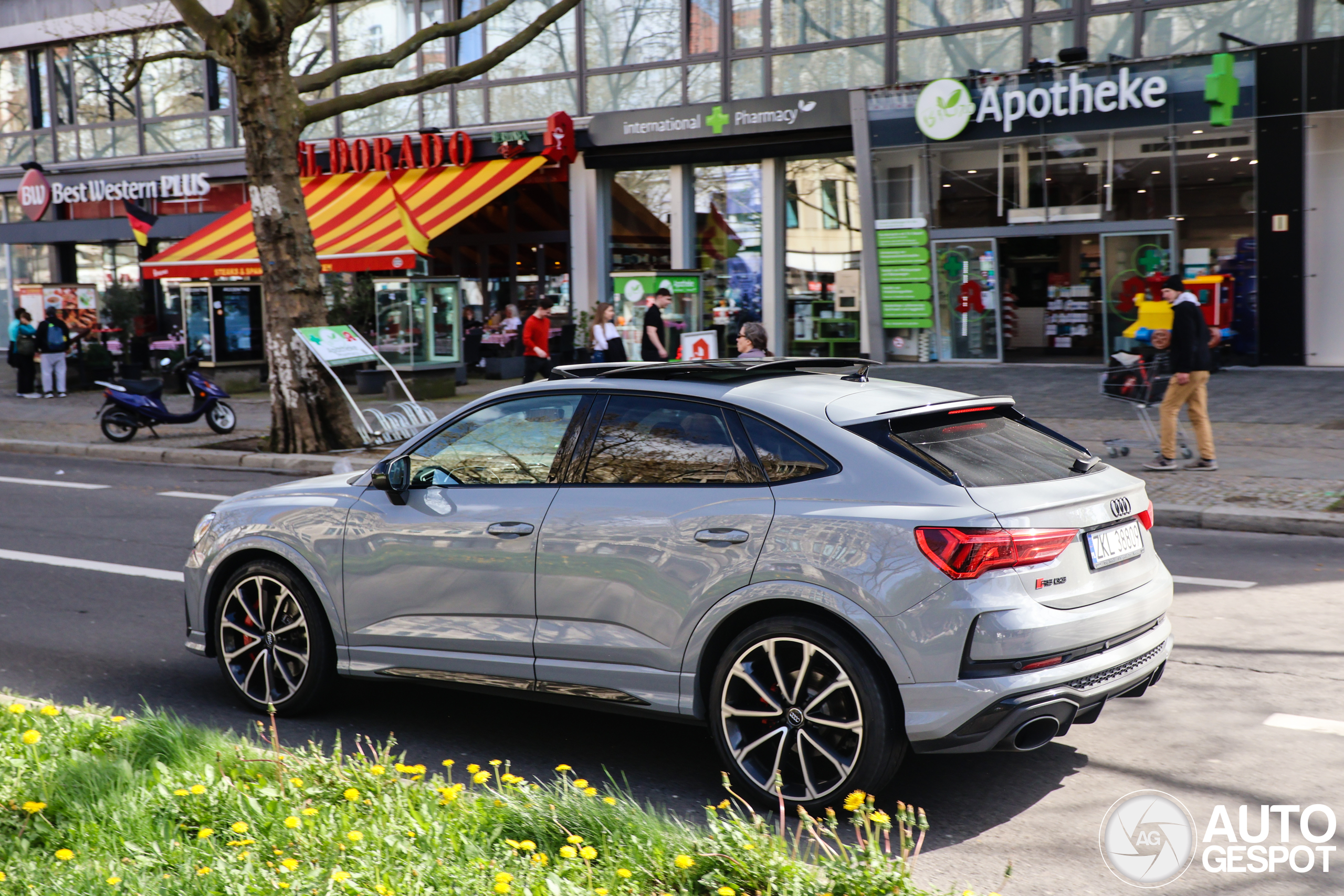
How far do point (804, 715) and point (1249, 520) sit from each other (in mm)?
7011

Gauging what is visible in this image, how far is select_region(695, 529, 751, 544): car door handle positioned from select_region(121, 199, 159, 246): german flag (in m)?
28.1

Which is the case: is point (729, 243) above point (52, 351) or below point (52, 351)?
above

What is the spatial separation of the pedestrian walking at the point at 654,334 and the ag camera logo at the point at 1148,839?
43.1 ft

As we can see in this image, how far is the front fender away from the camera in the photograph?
4.14 m

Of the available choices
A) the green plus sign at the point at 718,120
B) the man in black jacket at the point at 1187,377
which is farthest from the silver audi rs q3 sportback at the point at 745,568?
the green plus sign at the point at 718,120

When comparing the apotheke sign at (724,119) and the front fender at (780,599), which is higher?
the apotheke sign at (724,119)

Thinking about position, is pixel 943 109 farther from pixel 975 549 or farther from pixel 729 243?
pixel 975 549

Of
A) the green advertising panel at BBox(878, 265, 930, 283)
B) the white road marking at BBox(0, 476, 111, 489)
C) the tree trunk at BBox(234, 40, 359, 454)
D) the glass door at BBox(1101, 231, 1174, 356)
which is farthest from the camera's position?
the green advertising panel at BBox(878, 265, 930, 283)

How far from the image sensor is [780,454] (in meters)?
4.56

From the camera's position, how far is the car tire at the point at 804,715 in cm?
419

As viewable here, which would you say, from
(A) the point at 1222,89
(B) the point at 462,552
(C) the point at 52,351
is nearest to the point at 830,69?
(A) the point at 1222,89

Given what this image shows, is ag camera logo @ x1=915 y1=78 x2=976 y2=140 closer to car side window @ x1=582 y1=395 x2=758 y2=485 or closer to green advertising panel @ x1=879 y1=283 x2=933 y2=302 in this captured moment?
green advertising panel @ x1=879 y1=283 x2=933 y2=302

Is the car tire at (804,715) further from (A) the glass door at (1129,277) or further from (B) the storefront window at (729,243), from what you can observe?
(B) the storefront window at (729,243)

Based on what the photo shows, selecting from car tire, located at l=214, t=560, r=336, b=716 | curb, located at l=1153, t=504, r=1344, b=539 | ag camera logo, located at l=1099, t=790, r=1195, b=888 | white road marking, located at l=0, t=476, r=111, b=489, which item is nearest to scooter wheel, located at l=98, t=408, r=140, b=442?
white road marking, located at l=0, t=476, r=111, b=489
